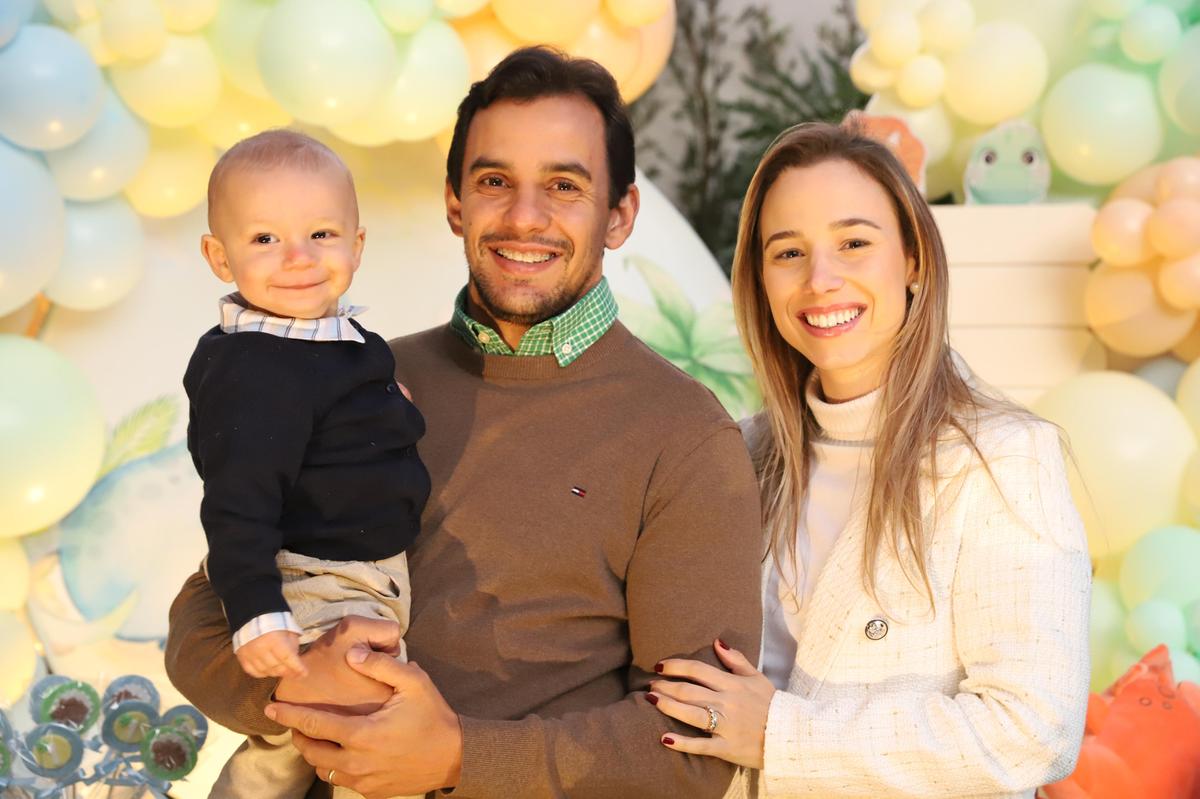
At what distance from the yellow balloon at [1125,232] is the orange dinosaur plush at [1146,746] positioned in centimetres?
124

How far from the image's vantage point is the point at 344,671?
1.71 meters

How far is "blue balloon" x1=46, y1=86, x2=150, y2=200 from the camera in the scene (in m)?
3.09

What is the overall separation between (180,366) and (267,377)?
173cm

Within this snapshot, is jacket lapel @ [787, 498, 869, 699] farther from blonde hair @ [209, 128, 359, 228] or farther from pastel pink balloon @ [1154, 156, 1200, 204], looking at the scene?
pastel pink balloon @ [1154, 156, 1200, 204]

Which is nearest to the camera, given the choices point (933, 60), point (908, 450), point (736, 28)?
point (908, 450)

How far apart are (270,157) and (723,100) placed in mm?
4791

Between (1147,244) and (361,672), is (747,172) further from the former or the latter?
(361,672)

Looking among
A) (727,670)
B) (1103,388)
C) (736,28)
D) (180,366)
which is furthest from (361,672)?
(736,28)

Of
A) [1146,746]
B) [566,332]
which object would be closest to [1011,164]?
[1146,746]

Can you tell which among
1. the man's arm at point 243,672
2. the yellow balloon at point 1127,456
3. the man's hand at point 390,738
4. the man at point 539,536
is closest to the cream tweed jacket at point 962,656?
the man at point 539,536

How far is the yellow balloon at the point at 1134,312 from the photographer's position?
3736 millimetres

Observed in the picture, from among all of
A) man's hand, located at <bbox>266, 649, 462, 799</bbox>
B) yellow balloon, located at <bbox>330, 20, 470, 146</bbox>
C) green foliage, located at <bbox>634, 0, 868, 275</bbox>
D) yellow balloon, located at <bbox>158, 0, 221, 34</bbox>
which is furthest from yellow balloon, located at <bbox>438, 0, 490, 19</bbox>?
green foliage, located at <bbox>634, 0, 868, 275</bbox>

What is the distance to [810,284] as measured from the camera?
2.11 meters

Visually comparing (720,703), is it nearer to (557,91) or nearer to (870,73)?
(557,91)
